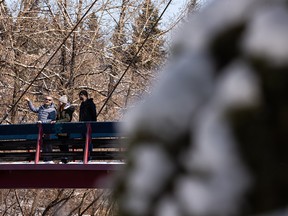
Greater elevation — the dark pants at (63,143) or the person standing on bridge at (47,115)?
the person standing on bridge at (47,115)

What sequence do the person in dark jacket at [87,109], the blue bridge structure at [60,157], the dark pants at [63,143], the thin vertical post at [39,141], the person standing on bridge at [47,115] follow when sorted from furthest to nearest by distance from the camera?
the dark pants at [63,143], the person standing on bridge at [47,115], the thin vertical post at [39,141], the blue bridge structure at [60,157], the person in dark jacket at [87,109]

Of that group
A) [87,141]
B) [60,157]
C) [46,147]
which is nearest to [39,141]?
[46,147]

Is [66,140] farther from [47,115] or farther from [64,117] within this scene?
[47,115]

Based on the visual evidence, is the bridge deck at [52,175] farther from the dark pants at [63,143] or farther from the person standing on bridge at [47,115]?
the dark pants at [63,143]

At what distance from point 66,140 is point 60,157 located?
521mm

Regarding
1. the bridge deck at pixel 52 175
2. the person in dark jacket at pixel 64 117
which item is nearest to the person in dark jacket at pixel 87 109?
the person in dark jacket at pixel 64 117

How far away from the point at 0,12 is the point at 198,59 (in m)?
29.0

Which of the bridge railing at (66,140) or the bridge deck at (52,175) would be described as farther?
the bridge railing at (66,140)

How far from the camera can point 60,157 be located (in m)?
17.3

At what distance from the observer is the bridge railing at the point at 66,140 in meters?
17.4

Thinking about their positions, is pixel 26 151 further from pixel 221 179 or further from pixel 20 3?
pixel 221 179

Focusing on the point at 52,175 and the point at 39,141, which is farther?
the point at 39,141

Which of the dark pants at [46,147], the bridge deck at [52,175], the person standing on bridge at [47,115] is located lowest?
the bridge deck at [52,175]

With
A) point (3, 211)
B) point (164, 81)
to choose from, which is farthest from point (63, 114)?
point (164, 81)
